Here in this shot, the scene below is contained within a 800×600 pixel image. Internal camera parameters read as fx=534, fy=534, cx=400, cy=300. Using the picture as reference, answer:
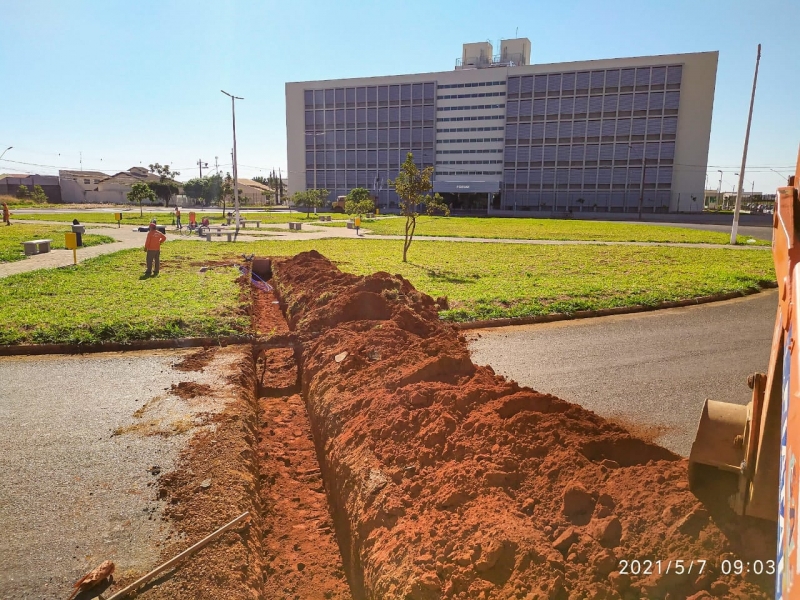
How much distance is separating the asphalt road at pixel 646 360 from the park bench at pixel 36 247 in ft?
59.8

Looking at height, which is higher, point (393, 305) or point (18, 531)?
point (393, 305)

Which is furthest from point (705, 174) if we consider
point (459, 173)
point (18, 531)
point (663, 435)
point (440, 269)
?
point (18, 531)

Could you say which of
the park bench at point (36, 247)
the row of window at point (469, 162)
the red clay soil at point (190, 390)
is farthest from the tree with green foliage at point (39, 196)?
the red clay soil at point (190, 390)

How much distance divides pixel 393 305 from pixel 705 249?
72.4 ft

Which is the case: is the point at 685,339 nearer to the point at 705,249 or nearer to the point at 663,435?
the point at 663,435

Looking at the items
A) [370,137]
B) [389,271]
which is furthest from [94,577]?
[370,137]

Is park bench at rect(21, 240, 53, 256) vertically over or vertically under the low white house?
under

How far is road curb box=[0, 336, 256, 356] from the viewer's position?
8.51 meters

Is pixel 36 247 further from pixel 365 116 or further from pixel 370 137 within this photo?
pixel 365 116

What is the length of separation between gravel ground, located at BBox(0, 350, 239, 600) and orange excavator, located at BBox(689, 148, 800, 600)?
3641 mm

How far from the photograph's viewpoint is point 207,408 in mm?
6270

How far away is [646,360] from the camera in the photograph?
8312mm

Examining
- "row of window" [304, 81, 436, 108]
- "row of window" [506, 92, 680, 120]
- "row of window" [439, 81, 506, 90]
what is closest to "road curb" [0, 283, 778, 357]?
"row of window" [506, 92, 680, 120]

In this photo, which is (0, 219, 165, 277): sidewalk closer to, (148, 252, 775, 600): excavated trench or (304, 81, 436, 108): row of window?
(148, 252, 775, 600): excavated trench
